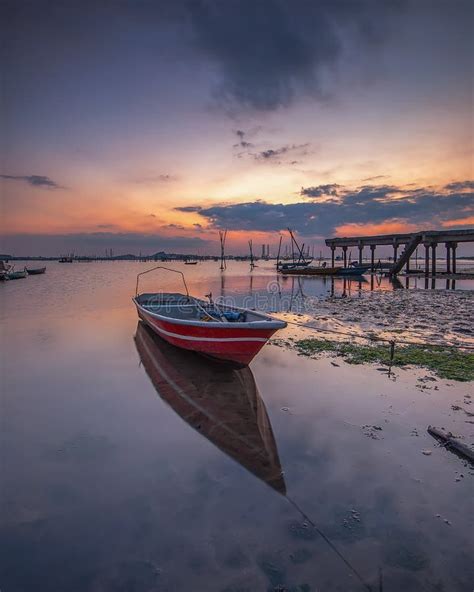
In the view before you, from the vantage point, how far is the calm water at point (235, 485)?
342 centimetres

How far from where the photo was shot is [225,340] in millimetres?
9031

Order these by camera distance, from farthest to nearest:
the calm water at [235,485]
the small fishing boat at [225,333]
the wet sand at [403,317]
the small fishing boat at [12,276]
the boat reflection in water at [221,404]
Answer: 1. the small fishing boat at [12,276]
2. the wet sand at [403,317]
3. the small fishing boat at [225,333]
4. the boat reflection in water at [221,404]
5. the calm water at [235,485]

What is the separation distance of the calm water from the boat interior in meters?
2.17

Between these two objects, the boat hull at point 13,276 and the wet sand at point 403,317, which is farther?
the boat hull at point 13,276

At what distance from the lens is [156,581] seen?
10.9 ft

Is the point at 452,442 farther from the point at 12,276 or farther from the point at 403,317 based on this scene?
the point at 12,276

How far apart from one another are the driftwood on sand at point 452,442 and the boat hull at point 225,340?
370 centimetres

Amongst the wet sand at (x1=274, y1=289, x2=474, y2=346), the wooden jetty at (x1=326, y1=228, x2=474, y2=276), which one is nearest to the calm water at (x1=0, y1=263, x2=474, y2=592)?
the wet sand at (x1=274, y1=289, x2=474, y2=346)

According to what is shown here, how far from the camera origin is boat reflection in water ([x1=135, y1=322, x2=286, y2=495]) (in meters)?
5.44

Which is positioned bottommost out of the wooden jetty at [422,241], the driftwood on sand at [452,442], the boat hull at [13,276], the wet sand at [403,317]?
the driftwood on sand at [452,442]

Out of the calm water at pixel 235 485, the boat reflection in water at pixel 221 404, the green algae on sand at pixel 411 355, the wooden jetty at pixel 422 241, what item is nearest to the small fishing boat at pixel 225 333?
the boat reflection in water at pixel 221 404

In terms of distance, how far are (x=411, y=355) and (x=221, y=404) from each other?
235 inches

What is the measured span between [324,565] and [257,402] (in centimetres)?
428

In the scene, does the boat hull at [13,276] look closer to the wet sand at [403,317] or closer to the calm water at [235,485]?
the wet sand at [403,317]
